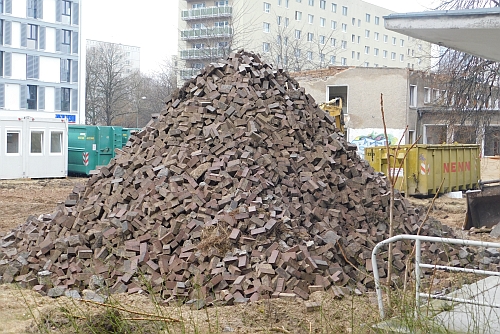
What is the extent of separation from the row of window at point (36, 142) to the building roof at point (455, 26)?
832 inches

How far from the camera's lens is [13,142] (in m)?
26.1

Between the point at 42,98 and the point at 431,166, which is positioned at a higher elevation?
the point at 42,98

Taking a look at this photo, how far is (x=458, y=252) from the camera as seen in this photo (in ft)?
32.1

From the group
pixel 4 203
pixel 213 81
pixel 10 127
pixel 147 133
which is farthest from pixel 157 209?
pixel 10 127

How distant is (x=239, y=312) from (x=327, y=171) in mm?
3309

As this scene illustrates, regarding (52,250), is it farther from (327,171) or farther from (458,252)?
(458,252)

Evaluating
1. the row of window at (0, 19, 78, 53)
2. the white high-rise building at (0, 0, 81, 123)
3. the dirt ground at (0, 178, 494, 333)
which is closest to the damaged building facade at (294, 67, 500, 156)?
the white high-rise building at (0, 0, 81, 123)

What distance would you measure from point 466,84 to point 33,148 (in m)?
16.1

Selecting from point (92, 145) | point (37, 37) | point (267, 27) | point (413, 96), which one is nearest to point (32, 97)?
point (37, 37)

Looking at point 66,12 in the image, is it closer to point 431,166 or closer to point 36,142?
point 36,142

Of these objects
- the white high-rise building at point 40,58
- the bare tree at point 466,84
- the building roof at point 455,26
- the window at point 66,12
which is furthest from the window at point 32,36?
the building roof at point 455,26

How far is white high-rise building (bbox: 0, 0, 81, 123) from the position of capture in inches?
2222

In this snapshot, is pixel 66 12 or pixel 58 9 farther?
pixel 66 12

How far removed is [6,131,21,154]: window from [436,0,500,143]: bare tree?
1549 centimetres
